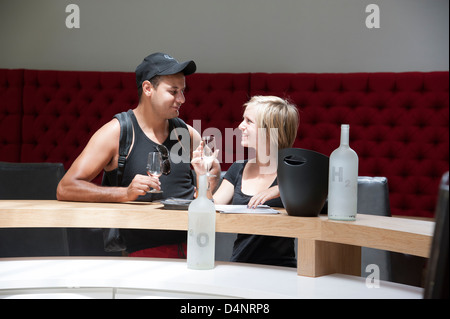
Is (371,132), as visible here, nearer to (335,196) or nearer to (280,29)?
(280,29)

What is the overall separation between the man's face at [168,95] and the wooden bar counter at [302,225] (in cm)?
65

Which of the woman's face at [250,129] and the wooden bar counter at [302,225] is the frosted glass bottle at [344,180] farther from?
the woman's face at [250,129]

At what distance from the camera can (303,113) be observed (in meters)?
3.69

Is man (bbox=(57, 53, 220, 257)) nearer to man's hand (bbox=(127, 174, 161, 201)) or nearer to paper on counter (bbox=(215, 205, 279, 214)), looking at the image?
man's hand (bbox=(127, 174, 161, 201))

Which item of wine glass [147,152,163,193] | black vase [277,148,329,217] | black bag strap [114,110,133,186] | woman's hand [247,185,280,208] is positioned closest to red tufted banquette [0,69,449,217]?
black bag strap [114,110,133,186]

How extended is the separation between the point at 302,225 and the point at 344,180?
15cm

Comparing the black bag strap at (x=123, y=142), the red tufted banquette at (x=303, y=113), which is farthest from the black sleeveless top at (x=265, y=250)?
the red tufted banquette at (x=303, y=113)

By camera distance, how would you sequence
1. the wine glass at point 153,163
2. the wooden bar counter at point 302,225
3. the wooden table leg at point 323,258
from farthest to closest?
1. the wine glass at point 153,163
2. the wooden table leg at point 323,258
3. the wooden bar counter at point 302,225

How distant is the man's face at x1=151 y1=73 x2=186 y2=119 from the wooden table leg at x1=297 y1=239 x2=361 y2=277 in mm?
985

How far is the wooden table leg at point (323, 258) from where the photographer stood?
1.33m

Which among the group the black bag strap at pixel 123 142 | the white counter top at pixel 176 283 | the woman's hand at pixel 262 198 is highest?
the black bag strap at pixel 123 142

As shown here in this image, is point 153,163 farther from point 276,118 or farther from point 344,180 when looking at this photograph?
point 344,180

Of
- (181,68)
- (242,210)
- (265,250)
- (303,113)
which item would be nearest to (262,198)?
(242,210)
